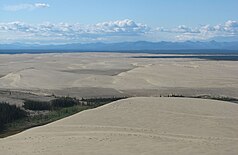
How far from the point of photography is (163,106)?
59.0 ft

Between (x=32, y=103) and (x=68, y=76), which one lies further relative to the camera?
(x=68, y=76)

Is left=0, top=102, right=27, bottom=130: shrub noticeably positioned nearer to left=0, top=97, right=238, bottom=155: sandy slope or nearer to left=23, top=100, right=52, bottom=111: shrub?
left=23, top=100, right=52, bottom=111: shrub

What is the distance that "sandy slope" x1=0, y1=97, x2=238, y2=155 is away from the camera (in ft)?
37.1

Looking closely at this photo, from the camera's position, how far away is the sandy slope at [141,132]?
446 inches

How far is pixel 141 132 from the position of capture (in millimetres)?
13719

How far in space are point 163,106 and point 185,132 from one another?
4045 mm

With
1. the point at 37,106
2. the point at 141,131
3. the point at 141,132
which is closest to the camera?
the point at 141,132

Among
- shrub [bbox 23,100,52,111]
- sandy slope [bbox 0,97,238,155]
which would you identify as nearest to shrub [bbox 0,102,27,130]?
shrub [bbox 23,100,52,111]

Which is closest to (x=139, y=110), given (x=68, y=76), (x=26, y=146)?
(x=26, y=146)

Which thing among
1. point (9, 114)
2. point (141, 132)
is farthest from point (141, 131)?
point (9, 114)

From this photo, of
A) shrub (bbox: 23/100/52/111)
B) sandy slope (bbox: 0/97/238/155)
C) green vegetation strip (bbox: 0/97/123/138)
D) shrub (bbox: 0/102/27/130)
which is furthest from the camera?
shrub (bbox: 23/100/52/111)

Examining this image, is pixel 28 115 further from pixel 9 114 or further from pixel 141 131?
pixel 141 131

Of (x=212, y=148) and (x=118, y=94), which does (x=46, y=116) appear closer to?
(x=212, y=148)

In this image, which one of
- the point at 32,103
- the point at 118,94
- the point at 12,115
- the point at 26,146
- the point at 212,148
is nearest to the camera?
the point at 212,148
